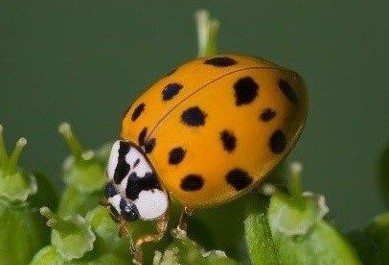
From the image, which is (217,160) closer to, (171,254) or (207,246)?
(207,246)

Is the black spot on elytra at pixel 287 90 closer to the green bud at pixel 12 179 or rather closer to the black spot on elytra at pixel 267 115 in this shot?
the black spot on elytra at pixel 267 115

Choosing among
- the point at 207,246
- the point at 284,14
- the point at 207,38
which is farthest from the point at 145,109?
the point at 284,14

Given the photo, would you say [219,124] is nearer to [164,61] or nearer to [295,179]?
[295,179]

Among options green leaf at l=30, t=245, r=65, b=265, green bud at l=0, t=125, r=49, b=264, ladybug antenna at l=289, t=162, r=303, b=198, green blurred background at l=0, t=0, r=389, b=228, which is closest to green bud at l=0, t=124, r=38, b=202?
green bud at l=0, t=125, r=49, b=264

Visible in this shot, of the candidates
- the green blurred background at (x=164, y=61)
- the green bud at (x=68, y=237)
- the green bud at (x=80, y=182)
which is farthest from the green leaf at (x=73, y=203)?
the green blurred background at (x=164, y=61)

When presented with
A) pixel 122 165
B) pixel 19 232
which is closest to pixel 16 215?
pixel 19 232

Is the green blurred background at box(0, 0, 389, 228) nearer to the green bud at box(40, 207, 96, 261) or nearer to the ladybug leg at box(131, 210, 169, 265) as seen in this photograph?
the ladybug leg at box(131, 210, 169, 265)
